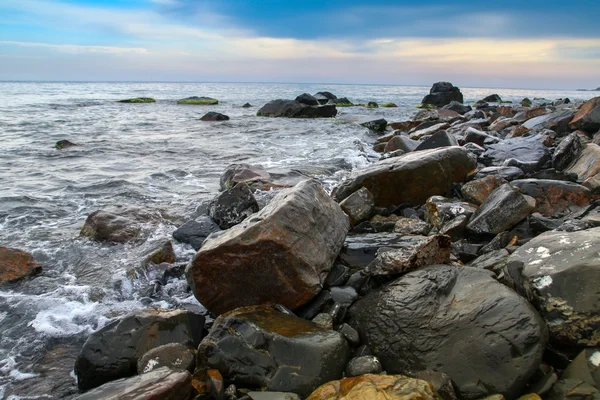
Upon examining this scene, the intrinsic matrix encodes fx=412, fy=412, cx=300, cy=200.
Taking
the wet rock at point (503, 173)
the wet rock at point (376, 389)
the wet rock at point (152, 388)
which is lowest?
the wet rock at point (152, 388)

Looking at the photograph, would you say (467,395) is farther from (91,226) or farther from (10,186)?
(10,186)

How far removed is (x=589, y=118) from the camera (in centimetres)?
1195

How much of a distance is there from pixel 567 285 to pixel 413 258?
1.33m

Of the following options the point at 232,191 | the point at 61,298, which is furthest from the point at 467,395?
the point at 232,191

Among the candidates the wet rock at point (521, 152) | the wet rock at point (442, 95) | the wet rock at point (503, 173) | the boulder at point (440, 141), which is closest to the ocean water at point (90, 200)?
the boulder at point (440, 141)

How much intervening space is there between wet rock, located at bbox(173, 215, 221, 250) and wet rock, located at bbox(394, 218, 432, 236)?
3151mm

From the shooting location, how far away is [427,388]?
282 centimetres

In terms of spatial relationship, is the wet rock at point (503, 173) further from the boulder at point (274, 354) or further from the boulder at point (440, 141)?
the boulder at point (274, 354)

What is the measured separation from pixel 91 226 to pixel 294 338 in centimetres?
548

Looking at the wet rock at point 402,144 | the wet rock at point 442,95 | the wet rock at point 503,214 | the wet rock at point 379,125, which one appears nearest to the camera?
the wet rock at point 503,214

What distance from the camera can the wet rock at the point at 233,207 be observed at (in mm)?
7480

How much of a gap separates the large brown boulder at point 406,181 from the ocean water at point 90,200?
2857 millimetres

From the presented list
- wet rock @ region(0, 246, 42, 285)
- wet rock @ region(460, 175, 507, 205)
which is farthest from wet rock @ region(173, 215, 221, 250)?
wet rock @ region(460, 175, 507, 205)

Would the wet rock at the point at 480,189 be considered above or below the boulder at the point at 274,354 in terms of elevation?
above
